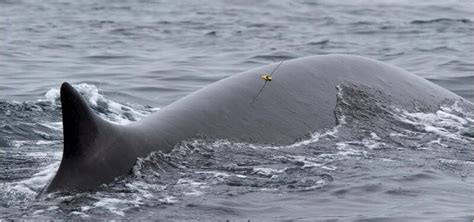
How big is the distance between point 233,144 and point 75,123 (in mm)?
1738

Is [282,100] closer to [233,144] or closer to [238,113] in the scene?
[238,113]

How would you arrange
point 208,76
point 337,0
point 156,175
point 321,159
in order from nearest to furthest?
point 156,175 < point 321,159 < point 208,76 < point 337,0

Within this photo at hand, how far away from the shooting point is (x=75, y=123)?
6113 mm

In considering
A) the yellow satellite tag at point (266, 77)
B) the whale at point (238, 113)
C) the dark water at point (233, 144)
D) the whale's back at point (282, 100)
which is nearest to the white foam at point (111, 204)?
the dark water at point (233, 144)

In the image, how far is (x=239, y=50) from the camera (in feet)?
64.6

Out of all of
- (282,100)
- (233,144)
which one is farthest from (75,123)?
(282,100)

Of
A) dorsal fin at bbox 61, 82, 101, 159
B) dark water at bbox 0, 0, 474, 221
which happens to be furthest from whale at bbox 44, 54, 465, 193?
dark water at bbox 0, 0, 474, 221

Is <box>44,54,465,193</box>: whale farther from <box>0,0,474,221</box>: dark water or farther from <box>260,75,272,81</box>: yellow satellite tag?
<box>0,0,474,221</box>: dark water

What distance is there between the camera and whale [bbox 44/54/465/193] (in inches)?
244

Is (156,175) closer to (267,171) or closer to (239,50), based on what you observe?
(267,171)

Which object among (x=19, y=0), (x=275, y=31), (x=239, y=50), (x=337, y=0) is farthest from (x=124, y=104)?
(x=337, y=0)

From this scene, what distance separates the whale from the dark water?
0.36 feet

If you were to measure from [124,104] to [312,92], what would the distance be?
14.7 feet

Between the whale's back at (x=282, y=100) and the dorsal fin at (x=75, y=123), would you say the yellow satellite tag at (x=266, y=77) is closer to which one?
the whale's back at (x=282, y=100)
